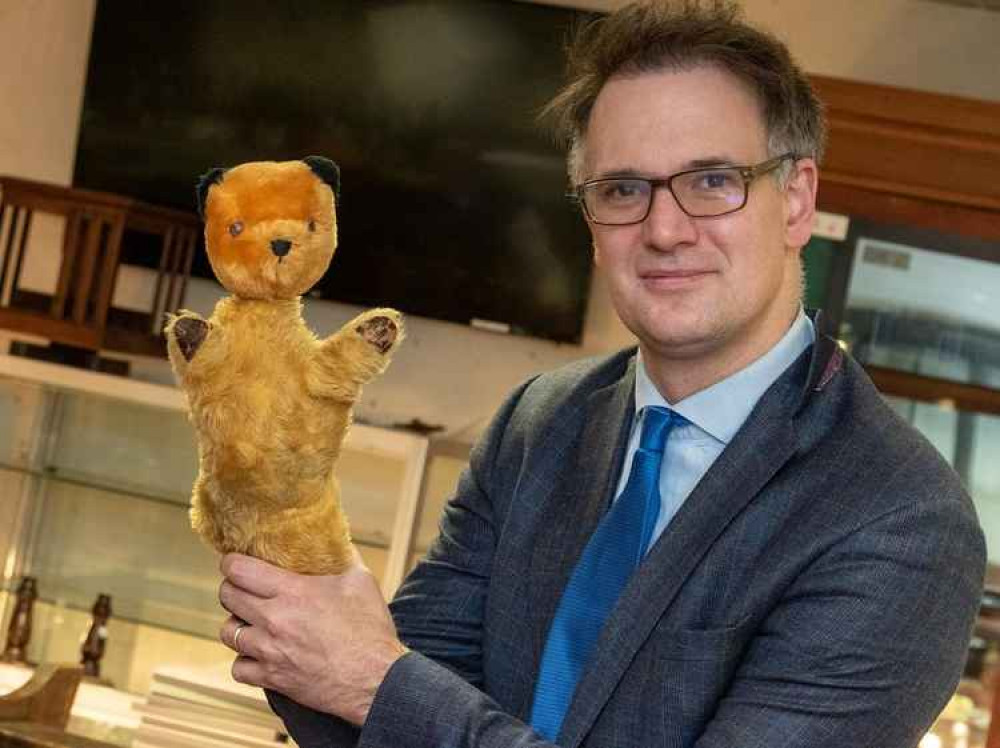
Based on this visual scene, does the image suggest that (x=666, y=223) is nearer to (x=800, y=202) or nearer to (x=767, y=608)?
(x=800, y=202)

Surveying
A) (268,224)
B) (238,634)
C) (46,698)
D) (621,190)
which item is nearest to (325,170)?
(268,224)

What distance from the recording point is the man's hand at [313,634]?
1.25 meters

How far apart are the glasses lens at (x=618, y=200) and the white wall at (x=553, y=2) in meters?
2.04

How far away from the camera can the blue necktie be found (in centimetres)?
133

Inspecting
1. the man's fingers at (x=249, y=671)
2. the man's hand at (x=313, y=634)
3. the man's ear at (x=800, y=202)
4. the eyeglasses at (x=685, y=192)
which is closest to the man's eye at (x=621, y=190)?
the eyeglasses at (x=685, y=192)

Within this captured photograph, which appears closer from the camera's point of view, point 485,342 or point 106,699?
point 106,699

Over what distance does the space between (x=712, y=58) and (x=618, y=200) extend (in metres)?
0.15

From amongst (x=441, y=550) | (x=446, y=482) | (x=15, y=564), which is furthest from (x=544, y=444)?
(x=15, y=564)

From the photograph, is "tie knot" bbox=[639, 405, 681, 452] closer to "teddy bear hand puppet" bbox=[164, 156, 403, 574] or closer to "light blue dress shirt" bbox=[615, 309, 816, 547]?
"light blue dress shirt" bbox=[615, 309, 816, 547]

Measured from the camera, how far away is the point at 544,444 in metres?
1.48

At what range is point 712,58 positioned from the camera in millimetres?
1377

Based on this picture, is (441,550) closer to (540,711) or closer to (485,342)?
(540,711)

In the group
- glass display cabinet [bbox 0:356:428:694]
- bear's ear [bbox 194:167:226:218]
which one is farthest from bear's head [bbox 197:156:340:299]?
glass display cabinet [bbox 0:356:428:694]

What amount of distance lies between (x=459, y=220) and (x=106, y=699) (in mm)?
1237
